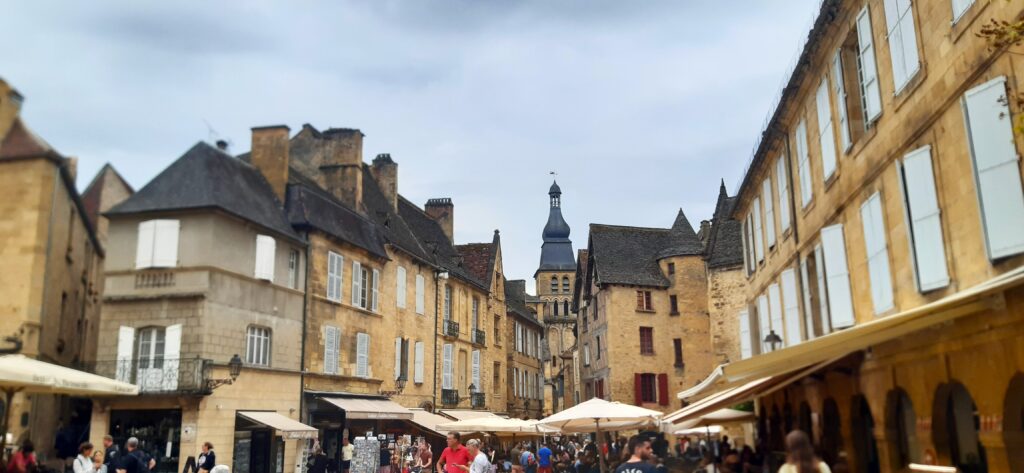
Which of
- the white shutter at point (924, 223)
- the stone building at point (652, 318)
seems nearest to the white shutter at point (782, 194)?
the white shutter at point (924, 223)

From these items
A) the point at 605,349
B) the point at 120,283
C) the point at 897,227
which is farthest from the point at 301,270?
the point at 605,349

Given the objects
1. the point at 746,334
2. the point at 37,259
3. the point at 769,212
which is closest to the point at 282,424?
the point at 37,259

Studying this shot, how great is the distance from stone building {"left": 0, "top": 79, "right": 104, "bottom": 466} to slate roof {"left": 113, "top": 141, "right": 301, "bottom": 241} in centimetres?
133

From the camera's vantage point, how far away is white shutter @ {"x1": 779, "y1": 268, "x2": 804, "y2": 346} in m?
14.6

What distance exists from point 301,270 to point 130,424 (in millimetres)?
5233

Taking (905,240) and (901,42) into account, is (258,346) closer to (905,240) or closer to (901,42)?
→ (905,240)

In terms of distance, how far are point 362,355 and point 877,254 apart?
51.7 feet

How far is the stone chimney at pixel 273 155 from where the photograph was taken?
21.1 meters

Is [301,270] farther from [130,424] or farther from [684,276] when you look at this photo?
[684,276]

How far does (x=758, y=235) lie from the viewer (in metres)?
19.0

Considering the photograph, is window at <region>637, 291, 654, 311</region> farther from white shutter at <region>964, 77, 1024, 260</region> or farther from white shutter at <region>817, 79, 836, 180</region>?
white shutter at <region>964, 77, 1024, 260</region>

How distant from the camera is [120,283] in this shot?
17.5 metres

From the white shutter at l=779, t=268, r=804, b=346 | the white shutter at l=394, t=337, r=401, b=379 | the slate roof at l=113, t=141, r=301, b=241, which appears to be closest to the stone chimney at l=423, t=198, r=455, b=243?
the white shutter at l=394, t=337, r=401, b=379

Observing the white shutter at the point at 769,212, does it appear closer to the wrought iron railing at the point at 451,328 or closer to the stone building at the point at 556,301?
the wrought iron railing at the point at 451,328
